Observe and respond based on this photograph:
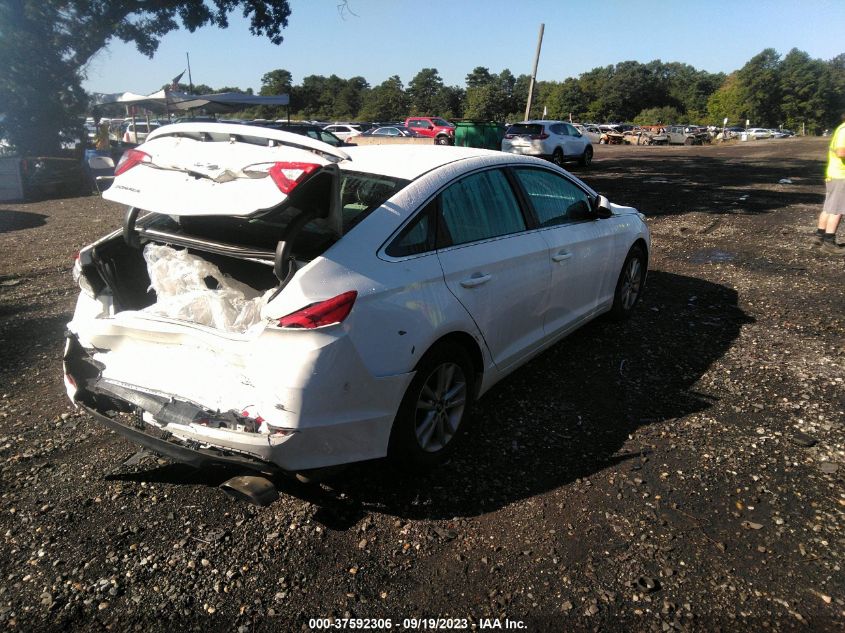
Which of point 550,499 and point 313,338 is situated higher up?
point 313,338

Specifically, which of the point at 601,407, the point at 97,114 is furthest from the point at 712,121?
the point at 601,407

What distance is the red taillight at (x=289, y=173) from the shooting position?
247 cm

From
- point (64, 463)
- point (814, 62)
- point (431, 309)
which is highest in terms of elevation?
point (814, 62)

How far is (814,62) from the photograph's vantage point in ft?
297

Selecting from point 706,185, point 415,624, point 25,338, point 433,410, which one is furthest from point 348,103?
point 415,624

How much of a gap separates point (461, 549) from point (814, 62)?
113730 millimetres

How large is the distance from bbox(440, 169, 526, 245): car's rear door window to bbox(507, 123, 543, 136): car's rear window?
1881 centimetres

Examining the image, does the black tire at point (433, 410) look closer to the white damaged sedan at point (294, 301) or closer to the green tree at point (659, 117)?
the white damaged sedan at point (294, 301)

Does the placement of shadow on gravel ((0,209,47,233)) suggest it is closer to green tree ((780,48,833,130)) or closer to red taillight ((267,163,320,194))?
red taillight ((267,163,320,194))

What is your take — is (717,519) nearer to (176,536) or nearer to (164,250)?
(176,536)

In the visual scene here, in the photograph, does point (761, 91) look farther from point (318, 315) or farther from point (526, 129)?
point (318, 315)

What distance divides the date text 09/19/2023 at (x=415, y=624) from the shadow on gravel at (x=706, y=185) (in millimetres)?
10812

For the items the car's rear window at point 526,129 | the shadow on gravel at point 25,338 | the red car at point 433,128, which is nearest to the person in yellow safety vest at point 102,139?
the car's rear window at point 526,129

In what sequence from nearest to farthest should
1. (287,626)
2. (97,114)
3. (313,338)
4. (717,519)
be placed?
(287,626) < (313,338) < (717,519) < (97,114)
